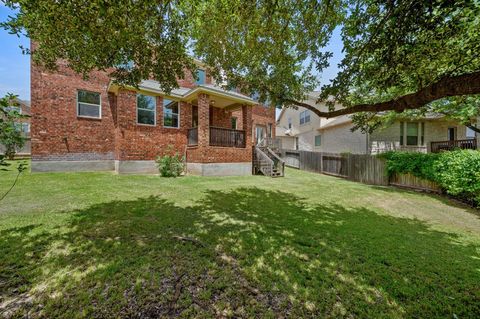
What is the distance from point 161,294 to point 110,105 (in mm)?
12870

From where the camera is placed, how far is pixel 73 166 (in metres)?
11.2

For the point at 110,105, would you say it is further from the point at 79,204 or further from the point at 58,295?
the point at 58,295

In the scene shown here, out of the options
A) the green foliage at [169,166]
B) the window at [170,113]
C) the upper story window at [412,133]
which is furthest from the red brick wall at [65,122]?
the upper story window at [412,133]

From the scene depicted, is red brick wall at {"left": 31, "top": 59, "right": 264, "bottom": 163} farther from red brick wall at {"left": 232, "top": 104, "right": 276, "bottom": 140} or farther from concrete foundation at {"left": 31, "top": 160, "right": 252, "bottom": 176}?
red brick wall at {"left": 232, "top": 104, "right": 276, "bottom": 140}

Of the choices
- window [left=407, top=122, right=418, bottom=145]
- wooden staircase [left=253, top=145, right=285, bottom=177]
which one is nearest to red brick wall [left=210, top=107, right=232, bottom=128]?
wooden staircase [left=253, top=145, right=285, bottom=177]

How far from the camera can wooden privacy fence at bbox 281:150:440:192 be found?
10120 millimetres

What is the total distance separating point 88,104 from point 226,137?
317 inches

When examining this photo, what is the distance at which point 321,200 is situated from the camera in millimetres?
7246

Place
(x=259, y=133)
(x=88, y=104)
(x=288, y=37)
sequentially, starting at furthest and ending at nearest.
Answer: (x=259, y=133), (x=88, y=104), (x=288, y=37)

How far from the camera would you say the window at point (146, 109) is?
11.3m

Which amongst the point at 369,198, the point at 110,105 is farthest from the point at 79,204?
the point at 369,198

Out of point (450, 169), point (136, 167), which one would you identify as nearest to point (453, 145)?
point (450, 169)

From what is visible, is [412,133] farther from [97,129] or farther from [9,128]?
[97,129]

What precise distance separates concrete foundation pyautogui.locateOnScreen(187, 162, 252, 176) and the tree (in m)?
6.10
